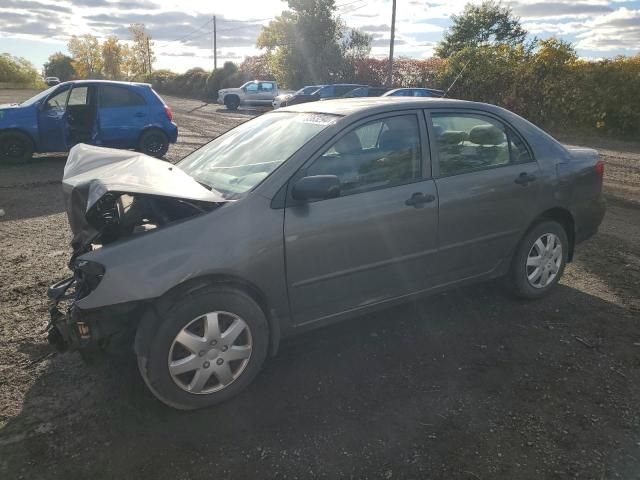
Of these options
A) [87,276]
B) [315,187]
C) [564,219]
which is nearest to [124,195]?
[87,276]

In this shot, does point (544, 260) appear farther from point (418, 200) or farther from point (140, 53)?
point (140, 53)

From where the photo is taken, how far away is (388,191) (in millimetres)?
3309

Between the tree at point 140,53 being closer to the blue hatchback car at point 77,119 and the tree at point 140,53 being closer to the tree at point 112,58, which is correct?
the tree at point 112,58

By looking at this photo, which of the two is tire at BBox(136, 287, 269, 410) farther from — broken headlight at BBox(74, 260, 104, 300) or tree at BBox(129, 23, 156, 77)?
tree at BBox(129, 23, 156, 77)

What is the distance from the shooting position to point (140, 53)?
66125mm

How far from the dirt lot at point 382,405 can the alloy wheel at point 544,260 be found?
21cm

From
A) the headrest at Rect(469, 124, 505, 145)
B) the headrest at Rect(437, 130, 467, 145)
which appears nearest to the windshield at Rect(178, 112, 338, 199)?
the headrest at Rect(437, 130, 467, 145)

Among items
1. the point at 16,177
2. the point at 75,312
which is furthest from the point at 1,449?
the point at 16,177

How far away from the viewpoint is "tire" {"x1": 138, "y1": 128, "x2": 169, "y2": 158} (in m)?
10.5

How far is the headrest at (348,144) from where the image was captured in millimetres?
3199

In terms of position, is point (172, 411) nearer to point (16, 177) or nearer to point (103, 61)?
point (16, 177)

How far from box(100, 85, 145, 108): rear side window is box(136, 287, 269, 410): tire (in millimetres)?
8659

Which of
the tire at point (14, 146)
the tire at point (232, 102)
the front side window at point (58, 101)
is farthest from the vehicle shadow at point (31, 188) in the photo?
the tire at point (232, 102)

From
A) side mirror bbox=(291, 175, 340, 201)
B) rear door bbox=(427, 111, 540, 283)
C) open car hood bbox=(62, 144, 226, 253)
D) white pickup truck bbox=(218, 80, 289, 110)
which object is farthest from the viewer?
white pickup truck bbox=(218, 80, 289, 110)
